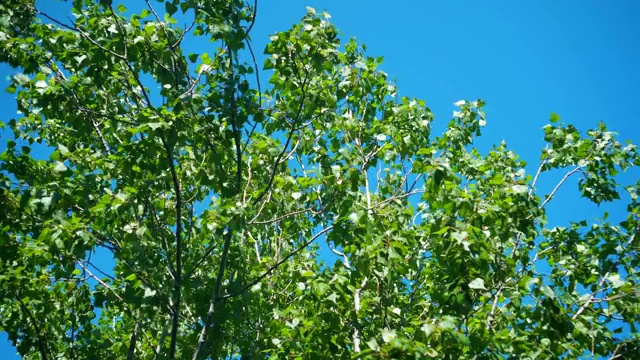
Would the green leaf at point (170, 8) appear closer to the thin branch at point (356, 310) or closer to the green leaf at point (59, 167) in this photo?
the green leaf at point (59, 167)

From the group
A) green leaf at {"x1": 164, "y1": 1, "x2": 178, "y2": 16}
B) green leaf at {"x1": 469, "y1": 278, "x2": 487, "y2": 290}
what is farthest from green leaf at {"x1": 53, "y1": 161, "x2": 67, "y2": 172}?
green leaf at {"x1": 469, "y1": 278, "x2": 487, "y2": 290}

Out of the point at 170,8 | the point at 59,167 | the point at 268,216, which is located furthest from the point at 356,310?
the point at 170,8

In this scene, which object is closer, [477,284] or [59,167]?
[477,284]

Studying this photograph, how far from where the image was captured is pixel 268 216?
24.7ft

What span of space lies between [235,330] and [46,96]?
4.02 metres

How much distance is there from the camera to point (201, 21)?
7.12m

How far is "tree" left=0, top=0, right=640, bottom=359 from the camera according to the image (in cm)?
605

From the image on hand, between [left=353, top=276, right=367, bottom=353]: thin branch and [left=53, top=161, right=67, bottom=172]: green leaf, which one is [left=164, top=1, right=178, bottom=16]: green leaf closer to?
[left=53, top=161, right=67, bottom=172]: green leaf

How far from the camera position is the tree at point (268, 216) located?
6.05 m

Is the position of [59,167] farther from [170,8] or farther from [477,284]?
[477,284]

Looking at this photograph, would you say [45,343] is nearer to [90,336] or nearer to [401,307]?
[90,336]

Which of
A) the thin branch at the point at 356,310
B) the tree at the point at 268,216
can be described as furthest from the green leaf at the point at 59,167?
the thin branch at the point at 356,310

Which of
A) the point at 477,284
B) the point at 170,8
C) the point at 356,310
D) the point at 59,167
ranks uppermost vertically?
the point at 170,8

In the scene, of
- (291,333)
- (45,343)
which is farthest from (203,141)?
(45,343)
